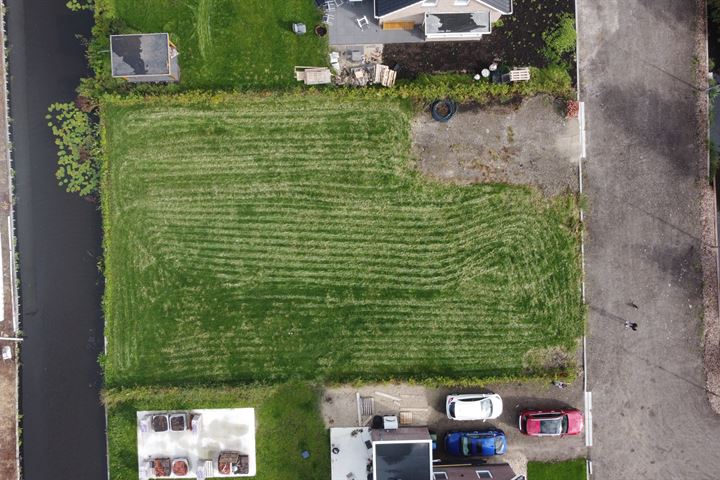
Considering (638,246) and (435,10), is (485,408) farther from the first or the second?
(435,10)

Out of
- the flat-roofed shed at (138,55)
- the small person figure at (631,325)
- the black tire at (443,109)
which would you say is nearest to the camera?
the flat-roofed shed at (138,55)

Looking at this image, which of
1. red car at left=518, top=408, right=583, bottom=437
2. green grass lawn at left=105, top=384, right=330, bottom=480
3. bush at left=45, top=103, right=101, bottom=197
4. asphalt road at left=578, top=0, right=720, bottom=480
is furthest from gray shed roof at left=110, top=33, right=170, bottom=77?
red car at left=518, top=408, right=583, bottom=437

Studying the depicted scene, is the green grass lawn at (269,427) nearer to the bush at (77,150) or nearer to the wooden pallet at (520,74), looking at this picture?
the bush at (77,150)

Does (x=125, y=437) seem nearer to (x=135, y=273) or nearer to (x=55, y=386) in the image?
(x=55, y=386)

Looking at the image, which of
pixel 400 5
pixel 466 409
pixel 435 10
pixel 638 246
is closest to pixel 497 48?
pixel 435 10

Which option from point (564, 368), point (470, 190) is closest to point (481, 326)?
point (564, 368)

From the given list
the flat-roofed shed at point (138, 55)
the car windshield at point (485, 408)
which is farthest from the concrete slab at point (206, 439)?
the flat-roofed shed at point (138, 55)
